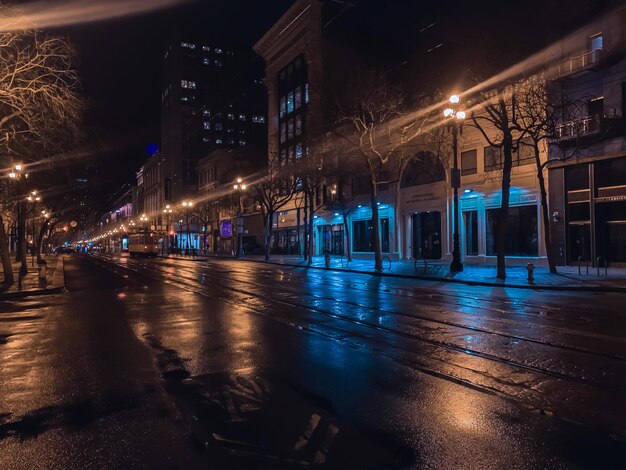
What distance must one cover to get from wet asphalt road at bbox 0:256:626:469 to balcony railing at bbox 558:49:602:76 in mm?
18562

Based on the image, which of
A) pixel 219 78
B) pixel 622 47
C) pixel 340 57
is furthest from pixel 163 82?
pixel 622 47

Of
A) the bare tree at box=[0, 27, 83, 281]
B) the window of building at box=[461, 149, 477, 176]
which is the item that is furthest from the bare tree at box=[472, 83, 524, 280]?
the bare tree at box=[0, 27, 83, 281]

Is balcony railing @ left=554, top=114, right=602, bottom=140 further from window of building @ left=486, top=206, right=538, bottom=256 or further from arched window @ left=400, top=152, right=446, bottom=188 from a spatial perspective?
arched window @ left=400, top=152, right=446, bottom=188

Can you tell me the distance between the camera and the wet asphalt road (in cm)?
438

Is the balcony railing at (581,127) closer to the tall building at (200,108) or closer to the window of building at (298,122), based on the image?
the window of building at (298,122)

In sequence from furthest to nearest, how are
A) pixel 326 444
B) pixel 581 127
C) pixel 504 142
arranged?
pixel 581 127 → pixel 504 142 → pixel 326 444

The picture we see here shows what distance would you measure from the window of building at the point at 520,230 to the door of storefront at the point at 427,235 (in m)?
5.10

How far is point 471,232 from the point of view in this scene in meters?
34.5

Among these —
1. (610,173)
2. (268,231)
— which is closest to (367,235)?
(268,231)

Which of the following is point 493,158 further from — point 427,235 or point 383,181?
point 383,181

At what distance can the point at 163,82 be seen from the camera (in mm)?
137500

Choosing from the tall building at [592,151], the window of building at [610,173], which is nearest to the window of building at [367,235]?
the tall building at [592,151]

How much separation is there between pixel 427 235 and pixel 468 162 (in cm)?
666

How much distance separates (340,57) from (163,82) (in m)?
94.5
